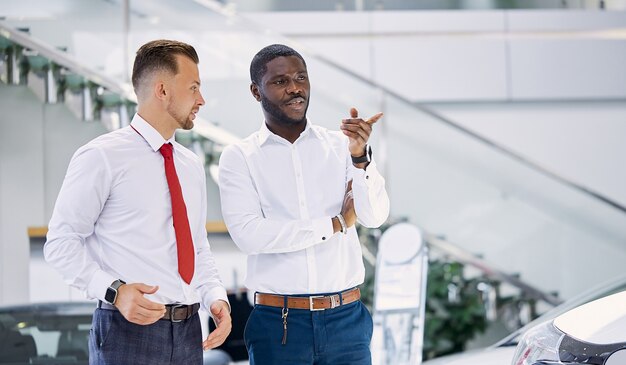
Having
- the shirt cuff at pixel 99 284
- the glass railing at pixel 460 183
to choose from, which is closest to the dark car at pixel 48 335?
the shirt cuff at pixel 99 284

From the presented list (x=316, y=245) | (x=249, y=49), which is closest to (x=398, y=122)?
(x=249, y=49)

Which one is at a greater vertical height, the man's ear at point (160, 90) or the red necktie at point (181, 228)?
the man's ear at point (160, 90)

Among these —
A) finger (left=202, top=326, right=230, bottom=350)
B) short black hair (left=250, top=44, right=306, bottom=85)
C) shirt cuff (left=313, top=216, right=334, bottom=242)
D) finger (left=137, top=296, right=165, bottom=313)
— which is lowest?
finger (left=202, top=326, right=230, bottom=350)

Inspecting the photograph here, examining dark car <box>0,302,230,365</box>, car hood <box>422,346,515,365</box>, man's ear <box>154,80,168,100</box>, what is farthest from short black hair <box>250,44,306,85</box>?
dark car <box>0,302,230,365</box>

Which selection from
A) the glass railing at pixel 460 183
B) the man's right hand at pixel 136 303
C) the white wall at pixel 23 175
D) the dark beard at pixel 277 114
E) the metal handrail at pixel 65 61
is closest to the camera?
the man's right hand at pixel 136 303

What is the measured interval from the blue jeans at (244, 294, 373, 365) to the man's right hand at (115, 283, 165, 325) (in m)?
0.52

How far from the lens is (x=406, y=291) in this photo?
5.00 metres

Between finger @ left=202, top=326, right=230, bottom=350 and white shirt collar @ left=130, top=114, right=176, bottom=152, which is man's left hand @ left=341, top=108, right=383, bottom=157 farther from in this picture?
finger @ left=202, top=326, right=230, bottom=350

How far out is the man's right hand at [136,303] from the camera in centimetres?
220

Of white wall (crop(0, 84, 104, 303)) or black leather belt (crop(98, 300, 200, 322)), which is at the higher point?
black leather belt (crop(98, 300, 200, 322))

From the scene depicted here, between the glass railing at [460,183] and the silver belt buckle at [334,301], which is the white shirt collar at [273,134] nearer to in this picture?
the silver belt buckle at [334,301]

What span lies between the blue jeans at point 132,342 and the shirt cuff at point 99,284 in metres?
0.07

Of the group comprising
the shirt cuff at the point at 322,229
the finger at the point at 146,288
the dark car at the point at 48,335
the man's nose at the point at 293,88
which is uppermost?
the man's nose at the point at 293,88

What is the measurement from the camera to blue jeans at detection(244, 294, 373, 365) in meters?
2.63
